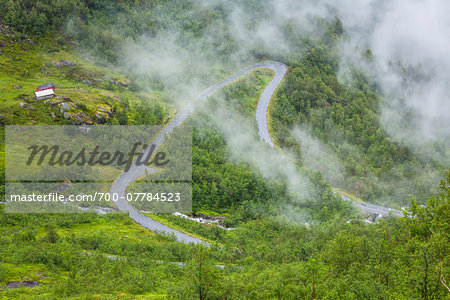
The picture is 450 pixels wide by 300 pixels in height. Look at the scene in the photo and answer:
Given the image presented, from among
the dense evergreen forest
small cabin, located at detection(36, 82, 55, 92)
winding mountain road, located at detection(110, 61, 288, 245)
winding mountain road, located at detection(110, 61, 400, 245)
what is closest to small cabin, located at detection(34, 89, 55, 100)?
small cabin, located at detection(36, 82, 55, 92)

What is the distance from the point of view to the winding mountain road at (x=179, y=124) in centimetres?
8250

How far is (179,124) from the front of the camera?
117 meters

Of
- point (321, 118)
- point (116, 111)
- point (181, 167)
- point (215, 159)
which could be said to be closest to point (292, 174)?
point (215, 159)

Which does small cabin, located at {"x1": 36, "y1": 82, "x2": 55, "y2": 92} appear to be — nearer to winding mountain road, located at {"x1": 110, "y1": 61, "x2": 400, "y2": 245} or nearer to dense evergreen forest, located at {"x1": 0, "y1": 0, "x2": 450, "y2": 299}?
dense evergreen forest, located at {"x1": 0, "y1": 0, "x2": 450, "y2": 299}

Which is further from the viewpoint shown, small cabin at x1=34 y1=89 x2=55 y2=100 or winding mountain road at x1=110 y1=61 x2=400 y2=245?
small cabin at x1=34 y1=89 x2=55 y2=100

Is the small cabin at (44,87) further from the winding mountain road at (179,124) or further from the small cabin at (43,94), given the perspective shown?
the winding mountain road at (179,124)

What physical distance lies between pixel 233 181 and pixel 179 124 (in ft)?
91.1

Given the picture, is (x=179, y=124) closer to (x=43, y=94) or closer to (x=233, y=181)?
(x=233, y=181)

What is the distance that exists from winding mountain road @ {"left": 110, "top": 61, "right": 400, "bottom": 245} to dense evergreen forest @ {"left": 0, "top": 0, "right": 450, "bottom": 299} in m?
3.03

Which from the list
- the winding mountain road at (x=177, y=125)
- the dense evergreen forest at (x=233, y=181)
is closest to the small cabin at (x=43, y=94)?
the dense evergreen forest at (x=233, y=181)

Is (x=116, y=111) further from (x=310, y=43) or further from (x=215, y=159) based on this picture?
(x=310, y=43)

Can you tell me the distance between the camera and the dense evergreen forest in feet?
142

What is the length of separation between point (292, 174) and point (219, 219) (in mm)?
26574

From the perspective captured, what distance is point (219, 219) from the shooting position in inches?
3664
